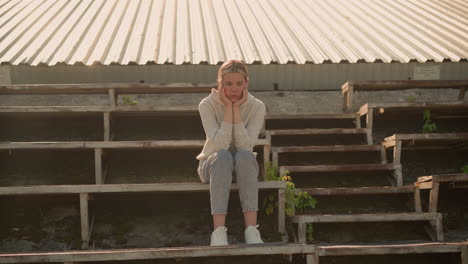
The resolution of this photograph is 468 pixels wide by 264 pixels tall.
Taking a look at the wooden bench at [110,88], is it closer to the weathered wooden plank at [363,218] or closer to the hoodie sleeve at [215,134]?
the hoodie sleeve at [215,134]

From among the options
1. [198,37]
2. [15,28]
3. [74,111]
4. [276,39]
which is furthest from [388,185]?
[15,28]

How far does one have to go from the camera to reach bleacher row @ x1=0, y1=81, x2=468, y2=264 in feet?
8.12

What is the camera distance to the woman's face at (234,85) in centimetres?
307

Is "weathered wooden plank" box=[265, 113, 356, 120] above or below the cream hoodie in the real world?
above

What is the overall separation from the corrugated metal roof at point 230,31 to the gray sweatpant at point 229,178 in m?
2.93

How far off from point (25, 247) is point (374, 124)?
3.57 meters

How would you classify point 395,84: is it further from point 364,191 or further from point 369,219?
point 369,219

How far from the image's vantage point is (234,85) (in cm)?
310

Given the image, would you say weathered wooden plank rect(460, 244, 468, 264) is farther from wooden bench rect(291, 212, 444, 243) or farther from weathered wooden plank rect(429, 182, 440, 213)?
weathered wooden plank rect(429, 182, 440, 213)

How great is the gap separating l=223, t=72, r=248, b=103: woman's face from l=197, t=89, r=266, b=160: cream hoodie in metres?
0.11

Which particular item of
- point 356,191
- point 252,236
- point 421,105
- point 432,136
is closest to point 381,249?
point 252,236

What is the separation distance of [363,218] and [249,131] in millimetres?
1053

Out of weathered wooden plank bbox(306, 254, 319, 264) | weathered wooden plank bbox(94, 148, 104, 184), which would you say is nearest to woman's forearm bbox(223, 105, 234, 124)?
weathered wooden plank bbox(306, 254, 319, 264)

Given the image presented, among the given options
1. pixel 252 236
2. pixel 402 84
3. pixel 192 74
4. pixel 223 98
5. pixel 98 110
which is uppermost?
pixel 192 74
